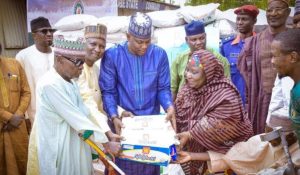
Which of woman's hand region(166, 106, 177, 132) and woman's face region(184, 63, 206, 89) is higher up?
woman's face region(184, 63, 206, 89)

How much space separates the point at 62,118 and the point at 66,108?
0.11m

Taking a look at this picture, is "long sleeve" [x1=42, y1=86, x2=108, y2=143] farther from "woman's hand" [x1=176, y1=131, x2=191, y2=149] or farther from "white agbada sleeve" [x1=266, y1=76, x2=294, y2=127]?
"white agbada sleeve" [x1=266, y1=76, x2=294, y2=127]

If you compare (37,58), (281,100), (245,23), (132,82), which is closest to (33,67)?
(37,58)

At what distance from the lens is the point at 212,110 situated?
306cm

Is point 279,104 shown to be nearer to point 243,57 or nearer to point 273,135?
point 273,135

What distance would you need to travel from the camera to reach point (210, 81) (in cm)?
311

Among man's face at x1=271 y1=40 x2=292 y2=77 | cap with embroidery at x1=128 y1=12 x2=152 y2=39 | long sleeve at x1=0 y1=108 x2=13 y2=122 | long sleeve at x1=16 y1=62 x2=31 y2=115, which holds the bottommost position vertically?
long sleeve at x1=0 y1=108 x2=13 y2=122

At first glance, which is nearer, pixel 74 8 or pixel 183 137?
pixel 183 137

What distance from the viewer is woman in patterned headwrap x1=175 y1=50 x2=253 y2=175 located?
3.01 meters

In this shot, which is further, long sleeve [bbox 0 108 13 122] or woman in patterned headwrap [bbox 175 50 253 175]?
long sleeve [bbox 0 108 13 122]

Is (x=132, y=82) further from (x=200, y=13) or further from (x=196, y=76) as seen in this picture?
(x=200, y=13)

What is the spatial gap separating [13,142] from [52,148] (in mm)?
1701

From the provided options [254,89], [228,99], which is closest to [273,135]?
[228,99]

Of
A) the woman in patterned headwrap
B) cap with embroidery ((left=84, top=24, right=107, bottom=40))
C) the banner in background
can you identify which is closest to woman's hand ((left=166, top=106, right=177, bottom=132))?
the woman in patterned headwrap
